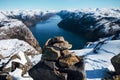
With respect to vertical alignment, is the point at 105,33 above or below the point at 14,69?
below

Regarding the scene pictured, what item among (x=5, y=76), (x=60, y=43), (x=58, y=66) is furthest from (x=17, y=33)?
(x=58, y=66)

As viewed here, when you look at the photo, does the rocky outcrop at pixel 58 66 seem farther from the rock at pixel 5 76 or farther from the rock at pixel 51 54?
the rock at pixel 5 76

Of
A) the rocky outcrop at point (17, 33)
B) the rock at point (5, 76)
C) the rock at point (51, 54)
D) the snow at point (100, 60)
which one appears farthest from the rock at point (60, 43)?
the rocky outcrop at point (17, 33)

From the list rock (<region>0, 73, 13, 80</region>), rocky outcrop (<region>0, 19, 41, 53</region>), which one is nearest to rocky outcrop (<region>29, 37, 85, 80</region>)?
rock (<region>0, 73, 13, 80</region>)

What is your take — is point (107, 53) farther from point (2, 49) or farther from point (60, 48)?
point (2, 49)

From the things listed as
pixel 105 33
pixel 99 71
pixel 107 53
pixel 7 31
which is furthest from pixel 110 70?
pixel 105 33

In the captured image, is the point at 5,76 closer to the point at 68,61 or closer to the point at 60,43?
the point at 60,43
